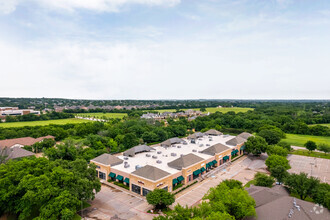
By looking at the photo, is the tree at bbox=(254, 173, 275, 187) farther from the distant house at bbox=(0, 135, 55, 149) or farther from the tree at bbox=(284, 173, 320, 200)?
→ the distant house at bbox=(0, 135, 55, 149)

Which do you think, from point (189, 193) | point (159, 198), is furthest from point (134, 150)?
point (159, 198)

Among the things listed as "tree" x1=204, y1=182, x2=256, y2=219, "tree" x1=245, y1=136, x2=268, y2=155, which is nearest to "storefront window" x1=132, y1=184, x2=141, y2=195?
"tree" x1=204, y1=182, x2=256, y2=219

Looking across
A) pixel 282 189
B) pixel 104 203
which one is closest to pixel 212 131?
pixel 282 189

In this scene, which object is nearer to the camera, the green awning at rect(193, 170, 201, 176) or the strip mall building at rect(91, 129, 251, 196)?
the strip mall building at rect(91, 129, 251, 196)

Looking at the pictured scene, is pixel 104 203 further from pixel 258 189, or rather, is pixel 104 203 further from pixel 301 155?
pixel 301 155

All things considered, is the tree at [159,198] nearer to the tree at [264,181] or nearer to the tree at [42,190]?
the tree at [42,190]

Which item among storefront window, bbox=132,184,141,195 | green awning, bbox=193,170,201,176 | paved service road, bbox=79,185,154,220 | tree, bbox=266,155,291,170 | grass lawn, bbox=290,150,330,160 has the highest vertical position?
tree, bbox=266,155,291,170

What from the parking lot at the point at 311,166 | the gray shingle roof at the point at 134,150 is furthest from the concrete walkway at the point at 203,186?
the gray shingle roof at the point at 134,150
